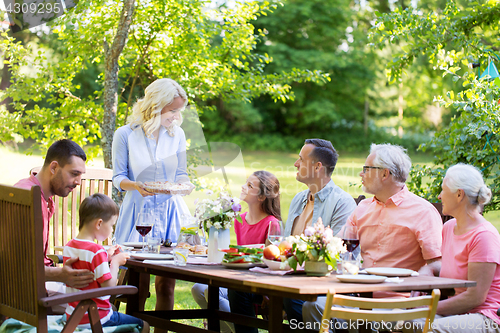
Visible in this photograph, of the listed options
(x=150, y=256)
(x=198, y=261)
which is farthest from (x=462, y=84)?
(x=150, y=256)

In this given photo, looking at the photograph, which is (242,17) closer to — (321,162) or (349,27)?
(321,162)

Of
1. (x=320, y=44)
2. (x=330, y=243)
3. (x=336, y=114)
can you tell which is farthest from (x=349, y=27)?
(x=330, y=243)

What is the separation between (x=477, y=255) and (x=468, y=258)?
0.05 metres

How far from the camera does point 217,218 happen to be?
99.9 inches

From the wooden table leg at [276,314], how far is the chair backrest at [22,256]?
86cm

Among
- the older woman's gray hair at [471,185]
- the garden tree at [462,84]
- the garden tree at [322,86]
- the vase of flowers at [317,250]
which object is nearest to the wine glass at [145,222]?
the vase of flowers at [317,250]

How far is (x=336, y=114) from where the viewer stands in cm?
2305

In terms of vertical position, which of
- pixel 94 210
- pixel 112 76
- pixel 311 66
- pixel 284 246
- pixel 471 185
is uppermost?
pixel 311 66

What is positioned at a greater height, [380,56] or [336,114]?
[380,56]

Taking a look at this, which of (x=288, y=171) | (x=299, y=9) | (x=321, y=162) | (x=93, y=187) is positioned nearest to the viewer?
(x=321, y=162)

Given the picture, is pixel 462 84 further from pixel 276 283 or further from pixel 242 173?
pixel 276 283

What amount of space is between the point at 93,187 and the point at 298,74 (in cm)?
267

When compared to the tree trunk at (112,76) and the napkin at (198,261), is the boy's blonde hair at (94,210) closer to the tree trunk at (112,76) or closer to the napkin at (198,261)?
the napkin at (198,261)

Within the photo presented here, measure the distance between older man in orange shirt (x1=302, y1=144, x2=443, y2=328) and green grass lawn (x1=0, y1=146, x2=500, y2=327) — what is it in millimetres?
668
